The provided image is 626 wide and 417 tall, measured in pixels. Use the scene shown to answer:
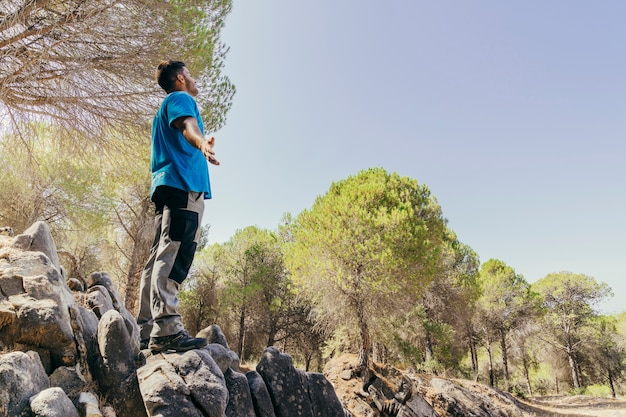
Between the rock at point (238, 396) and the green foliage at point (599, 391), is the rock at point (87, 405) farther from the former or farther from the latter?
the green foliage at point (599, 391)

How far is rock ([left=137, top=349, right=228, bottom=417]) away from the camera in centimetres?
217

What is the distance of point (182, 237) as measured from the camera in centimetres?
246

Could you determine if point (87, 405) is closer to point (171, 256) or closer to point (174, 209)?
point (171, 256)

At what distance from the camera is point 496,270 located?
962 inches

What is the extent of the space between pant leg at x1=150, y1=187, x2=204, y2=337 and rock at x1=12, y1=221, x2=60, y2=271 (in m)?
1.81

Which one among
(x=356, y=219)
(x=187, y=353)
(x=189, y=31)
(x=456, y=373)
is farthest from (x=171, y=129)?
(x=456, y=373)

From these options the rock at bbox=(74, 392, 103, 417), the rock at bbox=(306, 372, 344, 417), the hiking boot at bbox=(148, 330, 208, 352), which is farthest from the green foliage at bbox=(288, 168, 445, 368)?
the rock at bbox=(74, 392, 103, 417)

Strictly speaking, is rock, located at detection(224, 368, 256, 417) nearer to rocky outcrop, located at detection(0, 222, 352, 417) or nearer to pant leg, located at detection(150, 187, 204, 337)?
rocky outcrop, located at detection(0, 222, 352, 417)

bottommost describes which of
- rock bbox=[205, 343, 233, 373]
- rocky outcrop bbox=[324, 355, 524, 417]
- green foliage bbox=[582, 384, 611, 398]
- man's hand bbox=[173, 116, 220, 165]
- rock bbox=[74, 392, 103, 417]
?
green foliage bbox=[582, 384, 611, 398]

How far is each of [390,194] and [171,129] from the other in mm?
11048

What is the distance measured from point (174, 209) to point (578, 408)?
2308 cm

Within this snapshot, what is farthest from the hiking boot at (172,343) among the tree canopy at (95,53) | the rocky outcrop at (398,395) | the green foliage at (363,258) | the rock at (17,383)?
the green foliage at (363,258)

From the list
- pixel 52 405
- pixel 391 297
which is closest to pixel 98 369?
pixel 52 405

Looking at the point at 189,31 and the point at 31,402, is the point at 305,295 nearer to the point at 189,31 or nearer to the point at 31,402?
the point at 189,31
